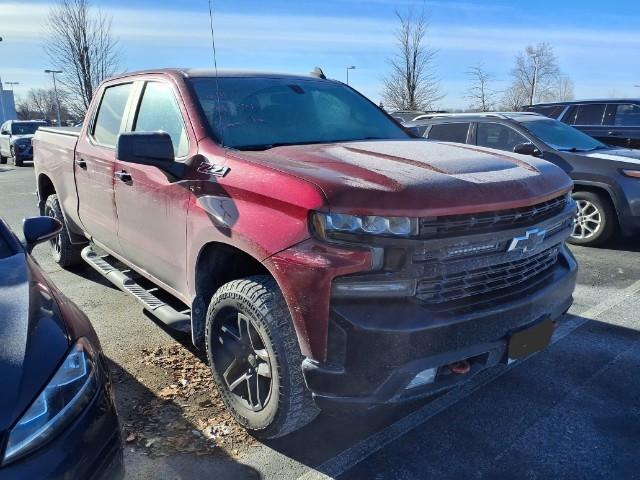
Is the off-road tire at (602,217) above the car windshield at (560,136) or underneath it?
underneath

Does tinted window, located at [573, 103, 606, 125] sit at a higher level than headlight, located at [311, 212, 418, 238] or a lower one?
lower

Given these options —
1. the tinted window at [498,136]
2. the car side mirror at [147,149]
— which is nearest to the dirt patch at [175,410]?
the car side mirror at [147,149]

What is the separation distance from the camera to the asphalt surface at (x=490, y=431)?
2607 millimetres

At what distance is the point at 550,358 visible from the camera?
12.2 ft

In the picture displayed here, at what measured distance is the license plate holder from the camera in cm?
253

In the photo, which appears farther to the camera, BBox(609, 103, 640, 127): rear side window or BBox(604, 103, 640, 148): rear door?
BBox(609, 103, 640, 127): rear side window

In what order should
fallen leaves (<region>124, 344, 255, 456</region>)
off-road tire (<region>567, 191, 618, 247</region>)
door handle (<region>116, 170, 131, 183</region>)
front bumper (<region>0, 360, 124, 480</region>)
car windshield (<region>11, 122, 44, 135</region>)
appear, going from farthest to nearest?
car windshield (<region>11, 122, 44, 135</region>), off-road tire (<region>567, 191, 618, 247</region>), door handle (<region>116, 170, 131, 183</region>), fallen leaves (<region>124, 344, 255, 456</region>), front bumper (<region>0, 360, 124, 480</region>)

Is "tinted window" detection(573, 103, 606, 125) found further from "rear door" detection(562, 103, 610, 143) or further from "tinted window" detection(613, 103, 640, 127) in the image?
"tinted window" detection(613, 103, 640, 127)

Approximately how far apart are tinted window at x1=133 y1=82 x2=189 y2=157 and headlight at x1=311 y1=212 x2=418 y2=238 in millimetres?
1300

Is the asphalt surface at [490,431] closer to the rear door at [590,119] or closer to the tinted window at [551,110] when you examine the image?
the rear door at [590,119]

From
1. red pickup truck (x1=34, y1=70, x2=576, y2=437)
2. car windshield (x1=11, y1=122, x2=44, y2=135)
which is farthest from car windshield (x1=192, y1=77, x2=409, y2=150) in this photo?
car windshield (x1=11, y1=122, x2=44, y2=135)

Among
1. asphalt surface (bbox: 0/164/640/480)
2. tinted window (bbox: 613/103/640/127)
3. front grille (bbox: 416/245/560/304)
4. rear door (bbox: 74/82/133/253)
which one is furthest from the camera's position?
tinted window (bbox: 613/103/640/127)

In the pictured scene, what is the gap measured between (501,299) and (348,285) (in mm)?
800

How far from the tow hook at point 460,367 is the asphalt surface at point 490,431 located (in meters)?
0.53
